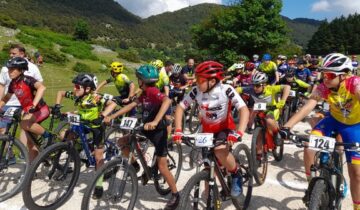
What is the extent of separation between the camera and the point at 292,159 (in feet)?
25.5

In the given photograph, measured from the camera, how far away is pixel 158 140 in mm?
5102

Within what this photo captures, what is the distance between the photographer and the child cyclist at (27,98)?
5.55 meters

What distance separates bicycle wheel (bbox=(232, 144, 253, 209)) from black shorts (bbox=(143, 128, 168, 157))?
1038 millimetres

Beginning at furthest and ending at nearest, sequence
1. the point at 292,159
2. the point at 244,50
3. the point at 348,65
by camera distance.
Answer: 1. the point at 244,50
2. the point at 292,159
3. the point at 348,65

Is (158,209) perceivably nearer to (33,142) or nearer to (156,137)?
(156,137)

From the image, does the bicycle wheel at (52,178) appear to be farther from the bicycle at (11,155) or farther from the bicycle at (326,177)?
the bicycle at (326,177)

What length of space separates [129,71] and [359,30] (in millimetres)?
71624

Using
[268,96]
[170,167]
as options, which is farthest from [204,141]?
[268,96]

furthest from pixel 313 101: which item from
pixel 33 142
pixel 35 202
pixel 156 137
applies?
pixel 33 142

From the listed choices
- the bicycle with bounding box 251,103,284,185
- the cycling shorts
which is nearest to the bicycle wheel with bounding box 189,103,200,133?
the bicycle with bounding box 251,103,284,185

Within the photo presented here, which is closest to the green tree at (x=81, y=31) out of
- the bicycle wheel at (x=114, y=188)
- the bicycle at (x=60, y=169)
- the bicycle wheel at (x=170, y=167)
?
the bicycle wheel at (x=170, y=167)

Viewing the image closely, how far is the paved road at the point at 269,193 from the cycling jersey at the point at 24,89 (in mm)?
1545

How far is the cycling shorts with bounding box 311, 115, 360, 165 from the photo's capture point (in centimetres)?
416

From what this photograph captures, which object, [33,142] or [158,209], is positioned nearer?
[158,209]
